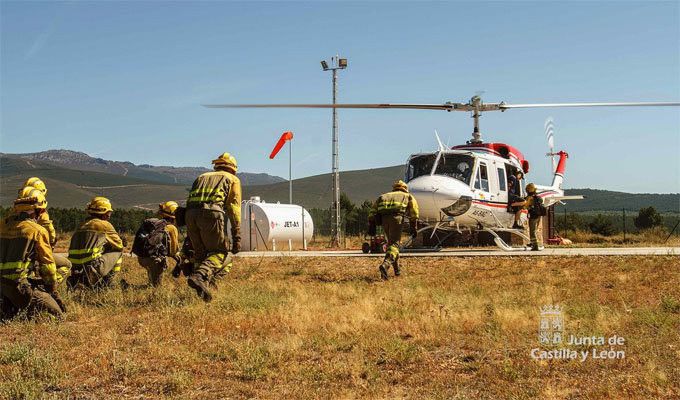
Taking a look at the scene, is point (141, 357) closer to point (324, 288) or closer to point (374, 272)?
point (324, 288)

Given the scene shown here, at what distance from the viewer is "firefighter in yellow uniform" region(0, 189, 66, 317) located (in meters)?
8.39

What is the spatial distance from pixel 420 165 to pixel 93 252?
383 inches

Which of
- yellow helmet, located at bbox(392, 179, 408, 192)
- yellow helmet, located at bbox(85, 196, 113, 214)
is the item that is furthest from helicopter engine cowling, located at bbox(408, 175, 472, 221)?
yellow helmet, located at bbox(85, 196, 113, 214)

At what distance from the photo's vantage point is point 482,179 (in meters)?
18.3

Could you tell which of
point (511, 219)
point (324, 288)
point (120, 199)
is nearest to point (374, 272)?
point (324, 288)

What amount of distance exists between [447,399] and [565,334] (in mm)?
2531

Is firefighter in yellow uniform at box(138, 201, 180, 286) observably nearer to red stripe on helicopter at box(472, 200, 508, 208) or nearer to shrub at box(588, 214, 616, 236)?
red stripe on helicopter at box(472, 200, 508, 208)

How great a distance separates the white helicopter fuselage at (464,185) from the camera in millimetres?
17125

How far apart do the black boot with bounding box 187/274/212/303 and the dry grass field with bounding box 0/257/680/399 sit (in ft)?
0.46

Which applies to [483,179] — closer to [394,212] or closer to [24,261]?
[394,212]

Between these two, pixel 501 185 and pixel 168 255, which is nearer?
pixel 168 255

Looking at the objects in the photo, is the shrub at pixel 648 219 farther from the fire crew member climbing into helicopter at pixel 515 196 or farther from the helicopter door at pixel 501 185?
the helicopter door at pixel 501 185

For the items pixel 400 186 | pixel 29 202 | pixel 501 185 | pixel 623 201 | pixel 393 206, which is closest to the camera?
pixel 29 202

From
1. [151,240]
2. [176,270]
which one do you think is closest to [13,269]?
[151,240]
